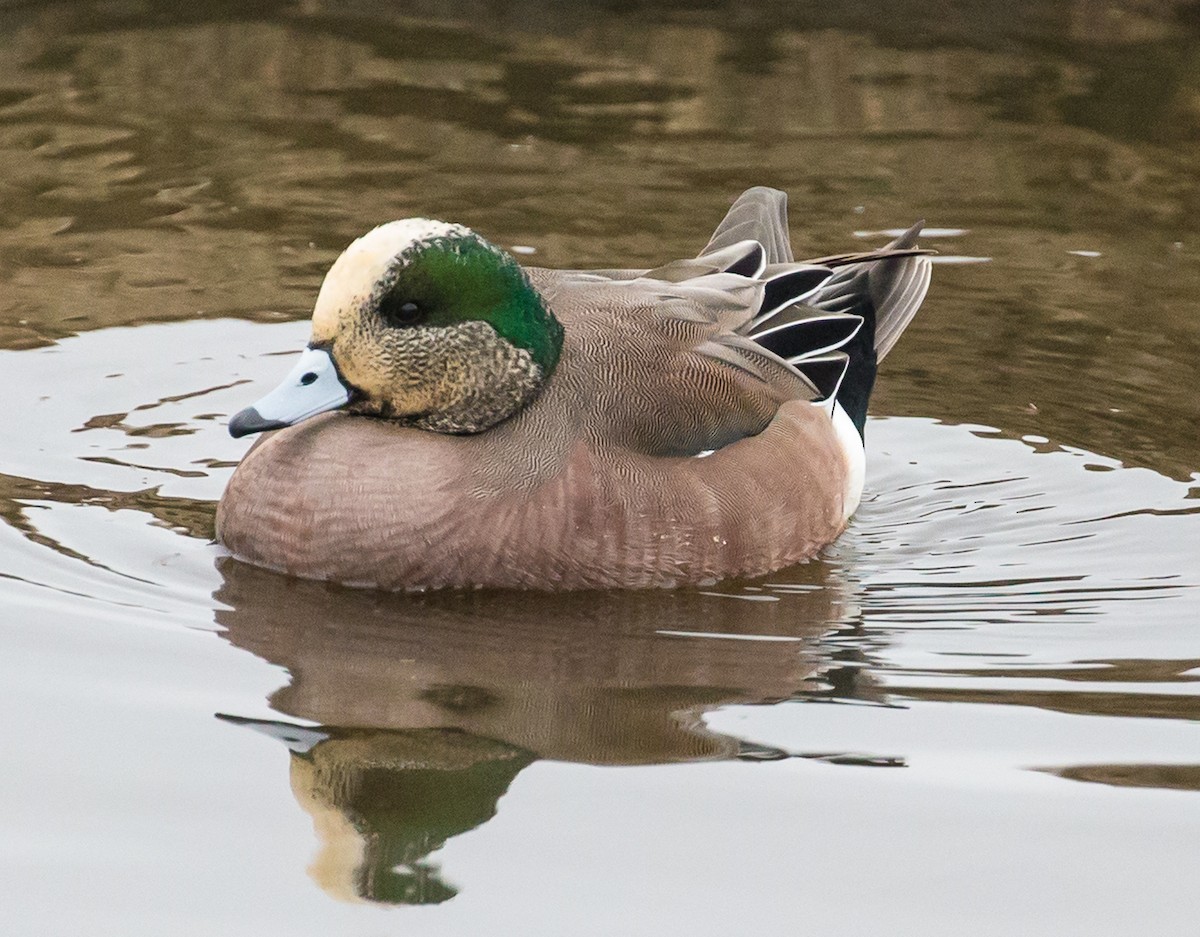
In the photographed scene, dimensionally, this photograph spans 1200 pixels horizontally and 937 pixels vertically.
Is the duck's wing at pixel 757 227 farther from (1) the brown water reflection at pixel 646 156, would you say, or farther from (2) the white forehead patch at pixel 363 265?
(2) the white forehead patch at pixel 363 265

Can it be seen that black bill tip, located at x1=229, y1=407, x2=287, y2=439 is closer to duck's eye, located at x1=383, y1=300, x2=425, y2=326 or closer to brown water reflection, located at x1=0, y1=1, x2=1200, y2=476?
duck's eye, located at x1=383, y1=300, x2=425, y2=326

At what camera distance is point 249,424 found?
481 cm

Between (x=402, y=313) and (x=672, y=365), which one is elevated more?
(x=402, y=313)

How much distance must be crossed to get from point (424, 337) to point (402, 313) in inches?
3.4

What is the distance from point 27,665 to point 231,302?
2.97m

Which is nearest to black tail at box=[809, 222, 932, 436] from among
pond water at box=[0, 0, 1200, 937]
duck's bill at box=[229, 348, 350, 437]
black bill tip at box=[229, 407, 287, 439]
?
pond water at box=[0, 0, 1200, 937]

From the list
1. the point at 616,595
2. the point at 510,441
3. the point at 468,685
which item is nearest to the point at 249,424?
the point at 510,441

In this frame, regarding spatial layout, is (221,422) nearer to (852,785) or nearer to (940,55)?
(852,785)

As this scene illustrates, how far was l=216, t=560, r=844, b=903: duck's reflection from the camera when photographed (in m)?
3.81

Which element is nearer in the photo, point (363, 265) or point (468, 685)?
point (468, 685)

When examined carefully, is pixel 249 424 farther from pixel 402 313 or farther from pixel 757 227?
pixel 757 227

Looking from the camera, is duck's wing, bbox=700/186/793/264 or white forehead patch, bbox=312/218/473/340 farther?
Result: duck's wing, bbox=700/186/793/264

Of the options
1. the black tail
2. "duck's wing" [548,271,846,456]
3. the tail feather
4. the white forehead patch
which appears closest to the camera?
the white forehead patch

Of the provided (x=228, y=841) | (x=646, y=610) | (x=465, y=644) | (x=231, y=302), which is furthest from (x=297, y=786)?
(x=231, y=302)
